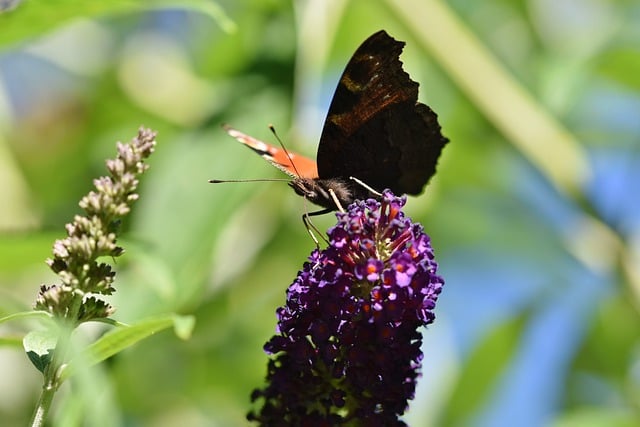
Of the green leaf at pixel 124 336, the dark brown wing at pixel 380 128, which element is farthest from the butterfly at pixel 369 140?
the green leaf at pixel 124 336

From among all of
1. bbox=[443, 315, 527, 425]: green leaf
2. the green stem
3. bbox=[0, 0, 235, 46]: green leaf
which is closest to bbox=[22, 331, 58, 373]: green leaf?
the green stem

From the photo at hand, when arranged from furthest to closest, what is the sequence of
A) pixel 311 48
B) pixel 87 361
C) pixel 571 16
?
pixel 571 16 → pixel 311 48 → pixel 87 361

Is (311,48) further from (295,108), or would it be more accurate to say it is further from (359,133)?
(359,133)

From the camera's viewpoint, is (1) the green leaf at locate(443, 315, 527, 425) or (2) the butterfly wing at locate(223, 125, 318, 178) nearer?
(2) the butterfly wing at locate(223, 125, 318, 178)

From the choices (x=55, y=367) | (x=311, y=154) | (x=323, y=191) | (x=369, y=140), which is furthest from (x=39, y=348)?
(x=311, y=154)

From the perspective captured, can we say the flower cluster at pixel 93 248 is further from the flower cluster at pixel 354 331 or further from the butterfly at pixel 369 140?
the butterfly at pixel 369 140

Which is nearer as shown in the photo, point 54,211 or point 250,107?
point 250,107

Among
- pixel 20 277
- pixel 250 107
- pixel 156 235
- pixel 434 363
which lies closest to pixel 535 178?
pixel 434 363

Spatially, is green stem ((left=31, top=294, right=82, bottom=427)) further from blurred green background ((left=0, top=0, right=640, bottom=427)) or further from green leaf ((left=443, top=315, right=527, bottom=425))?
green leaf ((left=443, top=315, right=527, bottom=425))
